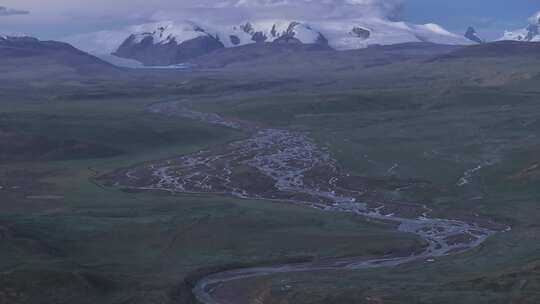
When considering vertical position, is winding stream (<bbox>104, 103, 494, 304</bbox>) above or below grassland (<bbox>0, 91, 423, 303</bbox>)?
below

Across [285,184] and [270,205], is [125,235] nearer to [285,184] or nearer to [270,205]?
[270,205]

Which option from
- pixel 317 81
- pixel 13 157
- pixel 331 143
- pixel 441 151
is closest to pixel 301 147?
pixel 331 143

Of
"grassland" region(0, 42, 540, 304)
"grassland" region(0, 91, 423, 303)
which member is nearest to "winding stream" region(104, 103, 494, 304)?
"grassland" region(0, 42, 540, 304)

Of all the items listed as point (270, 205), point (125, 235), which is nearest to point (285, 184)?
point (270, 205)

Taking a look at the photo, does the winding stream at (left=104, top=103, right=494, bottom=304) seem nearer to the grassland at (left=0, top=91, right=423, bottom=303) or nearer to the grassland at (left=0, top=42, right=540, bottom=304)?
the grassland at (left=0, top=42, right=540, bottom=304)

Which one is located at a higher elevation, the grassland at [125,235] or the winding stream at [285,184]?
the grassland at [125,235]

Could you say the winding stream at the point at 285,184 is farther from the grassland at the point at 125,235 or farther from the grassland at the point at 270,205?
the grassland at the point at 125,235

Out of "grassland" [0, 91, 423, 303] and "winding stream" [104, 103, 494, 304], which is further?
"winding stream" [104, 103, 494, 304]

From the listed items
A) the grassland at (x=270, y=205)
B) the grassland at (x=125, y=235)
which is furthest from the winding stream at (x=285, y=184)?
the grassland at (x=125, y=235)

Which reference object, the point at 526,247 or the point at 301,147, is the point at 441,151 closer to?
the point at 301,147
